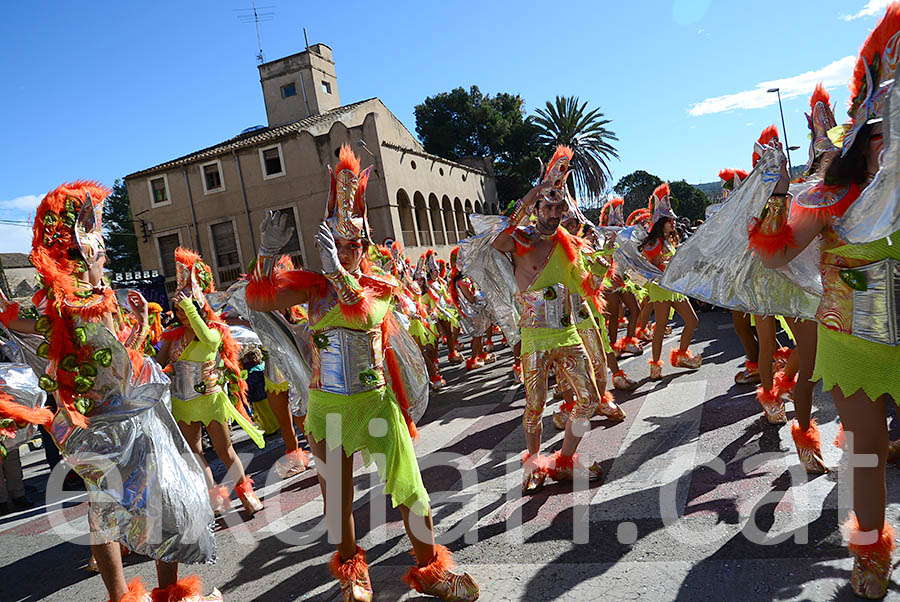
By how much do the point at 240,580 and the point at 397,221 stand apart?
22.9 m

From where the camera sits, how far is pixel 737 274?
3.50 meters

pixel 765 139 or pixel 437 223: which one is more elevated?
pixel 437 223

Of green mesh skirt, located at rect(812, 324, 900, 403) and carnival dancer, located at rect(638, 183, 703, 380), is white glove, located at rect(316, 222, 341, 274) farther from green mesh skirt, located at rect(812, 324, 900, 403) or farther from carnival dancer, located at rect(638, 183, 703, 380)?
carnival dancer, located at rect(638, 183, 703, 380)

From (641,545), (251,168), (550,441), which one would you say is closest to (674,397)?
(550,441)

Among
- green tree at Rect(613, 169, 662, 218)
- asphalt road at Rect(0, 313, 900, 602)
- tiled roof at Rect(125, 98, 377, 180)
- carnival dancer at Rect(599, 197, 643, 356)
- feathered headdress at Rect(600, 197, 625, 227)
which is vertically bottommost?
asphalt road at Rect(0, 313, 900, 602)

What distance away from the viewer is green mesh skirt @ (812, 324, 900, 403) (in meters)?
2.45

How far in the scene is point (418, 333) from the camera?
27.7 feet

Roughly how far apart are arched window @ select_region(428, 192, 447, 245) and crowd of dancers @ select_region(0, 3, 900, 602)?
2747 centimetres

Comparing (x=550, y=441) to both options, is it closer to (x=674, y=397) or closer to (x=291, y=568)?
(x=674, y=397)

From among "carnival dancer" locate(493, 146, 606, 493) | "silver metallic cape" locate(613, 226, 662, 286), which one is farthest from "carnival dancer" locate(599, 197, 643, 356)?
"carnival dancer" locate(493, 146, 606, 493)

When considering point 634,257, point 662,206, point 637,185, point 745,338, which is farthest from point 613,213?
point 637,185

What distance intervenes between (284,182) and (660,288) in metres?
21.5

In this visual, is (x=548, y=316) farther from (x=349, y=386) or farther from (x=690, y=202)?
(x=690, y=202)

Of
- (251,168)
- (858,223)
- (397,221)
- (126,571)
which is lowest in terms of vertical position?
(126,571)
